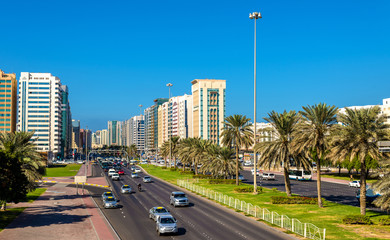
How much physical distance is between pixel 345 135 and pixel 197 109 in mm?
158735

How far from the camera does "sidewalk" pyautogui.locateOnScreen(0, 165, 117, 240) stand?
29.6 m

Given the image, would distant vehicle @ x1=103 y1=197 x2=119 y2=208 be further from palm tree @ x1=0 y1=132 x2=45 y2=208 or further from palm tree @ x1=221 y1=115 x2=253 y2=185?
palm tree @ x1=221 y1=115 x2=253 y2=185

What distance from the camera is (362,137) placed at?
116 ft

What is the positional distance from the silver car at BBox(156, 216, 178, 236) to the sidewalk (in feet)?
12.4

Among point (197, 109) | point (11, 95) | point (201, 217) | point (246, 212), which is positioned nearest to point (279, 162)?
point (246, 212)

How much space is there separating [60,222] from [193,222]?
517 inches

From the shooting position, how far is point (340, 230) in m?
29.5

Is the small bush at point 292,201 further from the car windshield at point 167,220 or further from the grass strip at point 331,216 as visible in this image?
the car windshield at point 167,220

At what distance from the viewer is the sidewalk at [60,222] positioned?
29.6m

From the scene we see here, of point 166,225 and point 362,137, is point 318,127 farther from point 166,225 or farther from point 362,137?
point 166,225

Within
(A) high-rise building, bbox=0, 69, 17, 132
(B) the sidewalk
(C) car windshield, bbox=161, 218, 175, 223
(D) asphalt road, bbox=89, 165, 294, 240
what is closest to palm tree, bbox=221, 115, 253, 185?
(D) asphalt road, bbox=89, 165, 294, 240

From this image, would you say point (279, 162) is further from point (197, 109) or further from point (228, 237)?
point (197, 109)

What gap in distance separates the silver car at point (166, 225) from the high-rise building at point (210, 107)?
523ft

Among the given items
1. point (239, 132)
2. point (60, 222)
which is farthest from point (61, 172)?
point (60, 222)
